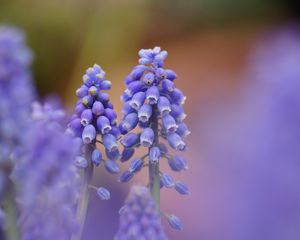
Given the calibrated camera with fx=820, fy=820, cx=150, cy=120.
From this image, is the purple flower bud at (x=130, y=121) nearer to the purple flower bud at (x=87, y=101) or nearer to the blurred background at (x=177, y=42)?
the purple flower bud at (x=87, y=101)

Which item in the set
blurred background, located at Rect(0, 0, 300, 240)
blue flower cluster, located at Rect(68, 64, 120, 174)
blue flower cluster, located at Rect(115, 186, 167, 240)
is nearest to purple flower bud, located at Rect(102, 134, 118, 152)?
blue flower cluster, located at Rect(68, 64, 120, 174)

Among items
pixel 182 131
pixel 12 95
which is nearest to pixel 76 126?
pixel 182 131

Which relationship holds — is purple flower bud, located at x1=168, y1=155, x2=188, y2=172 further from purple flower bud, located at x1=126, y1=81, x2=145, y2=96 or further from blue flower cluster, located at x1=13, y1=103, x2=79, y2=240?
blue flower cluster, located at x1=13, y1=103, x2=79, y2=240

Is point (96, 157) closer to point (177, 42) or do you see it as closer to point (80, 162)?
point (80, 162)

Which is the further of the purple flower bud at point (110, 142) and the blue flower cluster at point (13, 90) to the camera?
the purple flower bud at point (110, 142)

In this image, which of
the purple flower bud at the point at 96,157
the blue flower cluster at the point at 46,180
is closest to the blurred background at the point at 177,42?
the purple flower bud at the point at 96,157

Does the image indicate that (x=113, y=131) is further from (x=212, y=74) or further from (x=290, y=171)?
(x=212, y=74)
